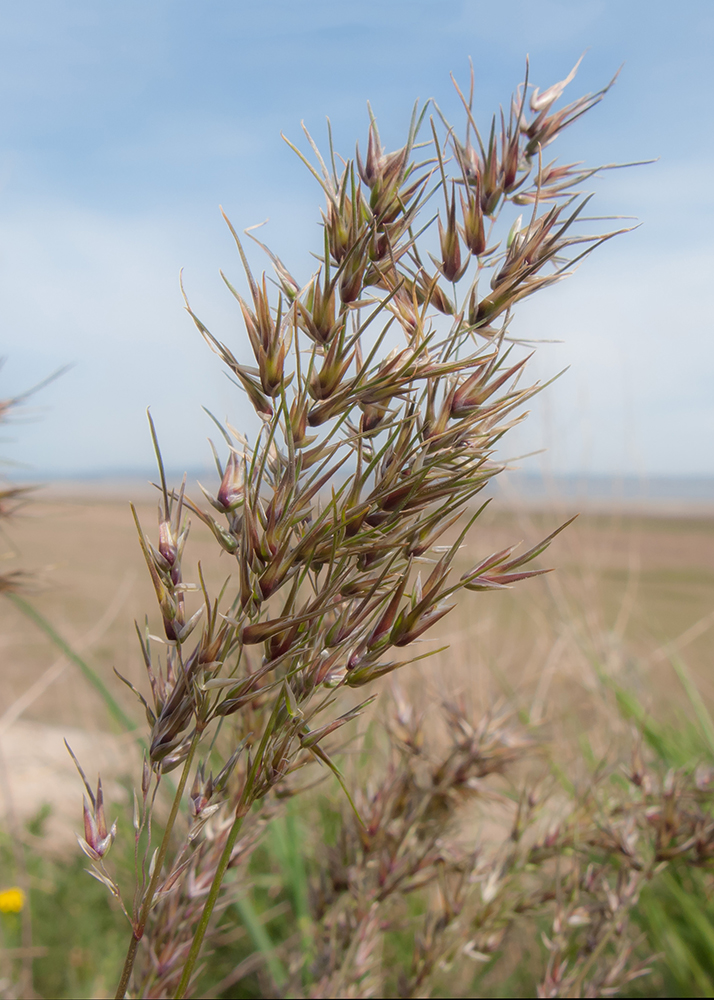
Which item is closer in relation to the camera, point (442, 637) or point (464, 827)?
point (442, 637)

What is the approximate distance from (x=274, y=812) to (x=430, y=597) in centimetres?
56

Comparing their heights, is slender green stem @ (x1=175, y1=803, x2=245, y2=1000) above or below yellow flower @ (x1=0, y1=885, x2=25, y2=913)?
above

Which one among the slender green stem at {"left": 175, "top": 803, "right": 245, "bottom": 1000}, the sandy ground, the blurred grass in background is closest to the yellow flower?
the blurred grass in background

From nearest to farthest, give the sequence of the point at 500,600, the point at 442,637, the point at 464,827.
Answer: the point at 442,637 → the point at 464,827 → the point at 500,600

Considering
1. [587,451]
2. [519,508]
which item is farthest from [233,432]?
[587,451]

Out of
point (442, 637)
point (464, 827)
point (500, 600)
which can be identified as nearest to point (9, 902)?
point (464, 827)

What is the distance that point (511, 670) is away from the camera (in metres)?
4.49

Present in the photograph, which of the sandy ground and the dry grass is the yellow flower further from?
the dry grass

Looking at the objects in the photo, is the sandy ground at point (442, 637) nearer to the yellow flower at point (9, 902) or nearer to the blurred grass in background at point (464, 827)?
the blurred grass in background at point (464, 827)

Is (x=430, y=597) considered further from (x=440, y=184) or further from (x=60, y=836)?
(x=60, y=836)

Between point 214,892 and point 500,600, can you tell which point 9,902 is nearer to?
point 214,892

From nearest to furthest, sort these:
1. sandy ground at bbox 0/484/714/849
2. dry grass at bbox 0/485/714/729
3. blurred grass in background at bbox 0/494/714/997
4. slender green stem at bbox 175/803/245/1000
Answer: slender green stem at bbox 175/803/245/1000 → blurred grass in background at bbox 0/494/714/997 → sandy ground at bbox 0/484/714/849 → dry grass at bbox 0/485/714/729

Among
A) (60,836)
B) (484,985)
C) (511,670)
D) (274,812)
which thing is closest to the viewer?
(274,812)

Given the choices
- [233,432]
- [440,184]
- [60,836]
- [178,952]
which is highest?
[440,184]
